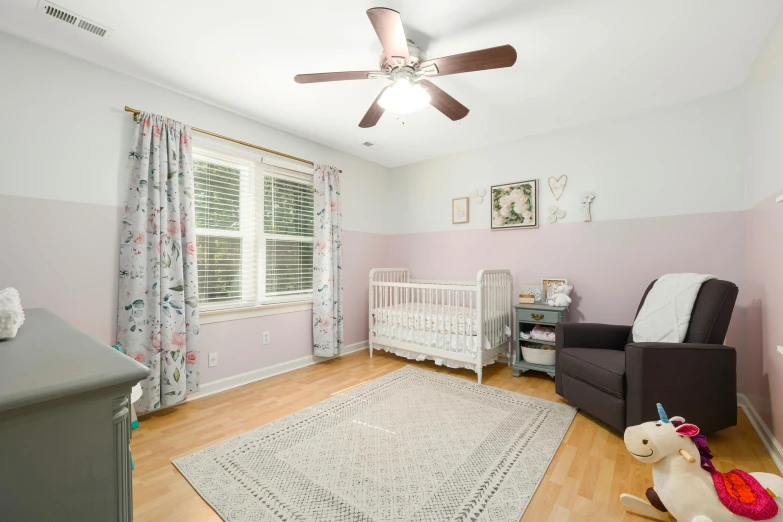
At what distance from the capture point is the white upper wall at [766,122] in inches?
71.1

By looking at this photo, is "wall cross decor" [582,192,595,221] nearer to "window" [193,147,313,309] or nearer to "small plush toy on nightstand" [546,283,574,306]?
"small plush toy on nightstand" [546,283,574,306]

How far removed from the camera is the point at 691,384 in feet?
5.99

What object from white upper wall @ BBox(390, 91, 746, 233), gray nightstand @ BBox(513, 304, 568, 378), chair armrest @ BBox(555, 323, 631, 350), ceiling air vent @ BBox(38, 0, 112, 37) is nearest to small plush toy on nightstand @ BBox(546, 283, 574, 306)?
gray nightstand @ BBox(513, 304, 568, 378)

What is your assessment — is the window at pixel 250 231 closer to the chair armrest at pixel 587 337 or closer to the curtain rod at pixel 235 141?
the curtain rod at pixel 235 141

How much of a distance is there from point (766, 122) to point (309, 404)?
344 cm

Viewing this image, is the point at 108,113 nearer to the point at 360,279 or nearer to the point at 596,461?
the point at 360,279

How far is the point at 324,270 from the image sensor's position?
338cm

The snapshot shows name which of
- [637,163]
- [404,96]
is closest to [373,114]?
[404,96]

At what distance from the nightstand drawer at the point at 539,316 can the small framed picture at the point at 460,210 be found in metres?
1.21

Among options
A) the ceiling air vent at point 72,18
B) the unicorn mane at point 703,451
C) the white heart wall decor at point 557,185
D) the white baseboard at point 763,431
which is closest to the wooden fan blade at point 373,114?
the ceiling air vent at point 72,18

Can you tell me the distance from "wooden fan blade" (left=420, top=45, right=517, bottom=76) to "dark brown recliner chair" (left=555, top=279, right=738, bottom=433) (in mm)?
1677

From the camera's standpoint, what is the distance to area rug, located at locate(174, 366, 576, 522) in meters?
1.44

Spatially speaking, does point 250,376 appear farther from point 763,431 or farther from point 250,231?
point 763,431

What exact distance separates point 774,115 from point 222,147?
3636 millimetres
